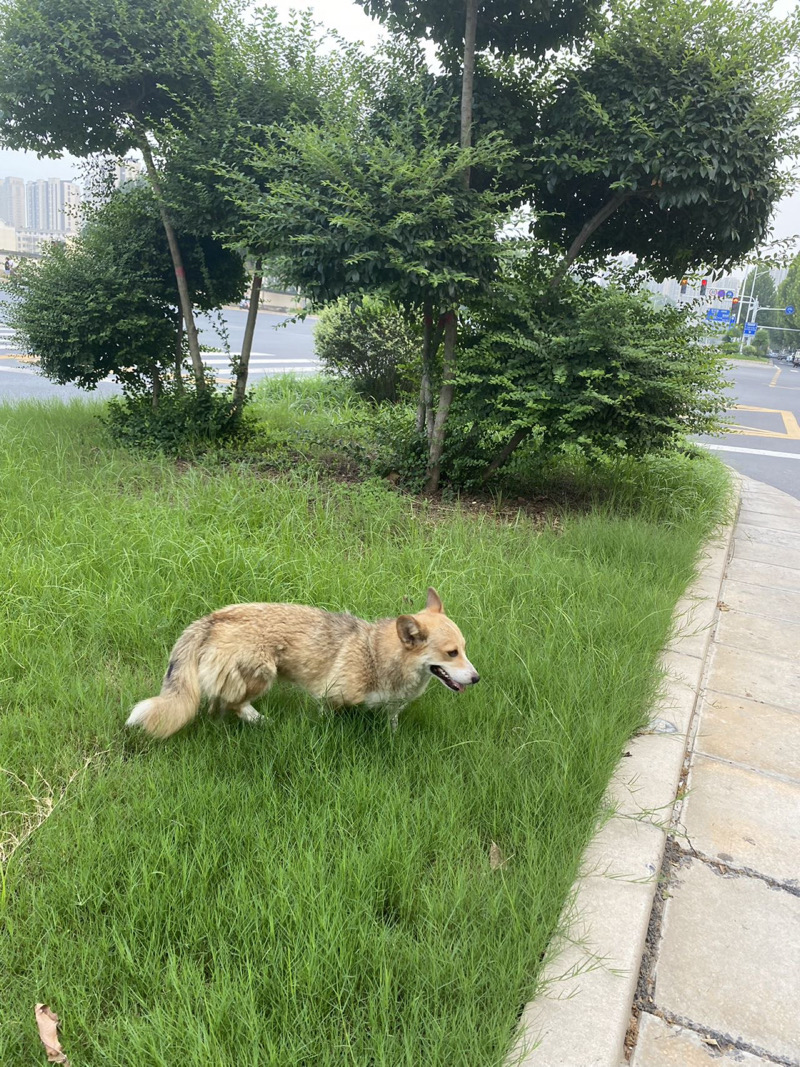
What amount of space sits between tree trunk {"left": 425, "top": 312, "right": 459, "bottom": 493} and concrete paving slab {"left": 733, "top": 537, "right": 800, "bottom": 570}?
9.22 ft

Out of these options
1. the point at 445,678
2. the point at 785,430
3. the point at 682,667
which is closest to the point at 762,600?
the point at 682,667

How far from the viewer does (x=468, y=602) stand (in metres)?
4.11

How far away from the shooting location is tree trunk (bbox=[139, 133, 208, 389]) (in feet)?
22.7

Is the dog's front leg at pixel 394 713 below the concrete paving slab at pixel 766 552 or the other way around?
the other way around

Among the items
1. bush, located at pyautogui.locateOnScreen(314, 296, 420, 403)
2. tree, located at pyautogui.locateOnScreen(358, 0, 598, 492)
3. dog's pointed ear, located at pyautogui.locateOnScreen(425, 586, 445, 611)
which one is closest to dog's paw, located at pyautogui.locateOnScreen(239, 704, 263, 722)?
dog's pointed ear, located at pyautogui.locateOnScreen(425, 586, 445, 611)

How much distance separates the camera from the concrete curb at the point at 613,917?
184 cm

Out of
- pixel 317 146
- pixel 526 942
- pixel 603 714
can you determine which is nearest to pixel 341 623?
pixel 603 714

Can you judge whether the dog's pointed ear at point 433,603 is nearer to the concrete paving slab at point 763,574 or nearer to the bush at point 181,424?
the concrete paving slab at point 763,574

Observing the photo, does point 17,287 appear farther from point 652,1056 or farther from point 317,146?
point 652,1056

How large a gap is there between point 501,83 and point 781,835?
6085 mm

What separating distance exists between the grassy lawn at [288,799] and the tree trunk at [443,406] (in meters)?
1.68

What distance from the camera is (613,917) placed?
2.26 metres

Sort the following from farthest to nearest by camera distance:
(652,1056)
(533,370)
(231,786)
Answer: (533,370) < (231,786) < (652,1056)

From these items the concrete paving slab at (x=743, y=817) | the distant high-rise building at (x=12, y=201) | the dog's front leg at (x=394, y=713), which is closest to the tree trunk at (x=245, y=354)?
the dog's front leg at (x=394, y=713)
